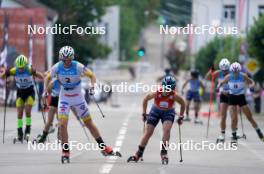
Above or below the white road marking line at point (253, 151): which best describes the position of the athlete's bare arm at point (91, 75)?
above

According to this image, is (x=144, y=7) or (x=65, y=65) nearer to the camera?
(x=65, y=65)

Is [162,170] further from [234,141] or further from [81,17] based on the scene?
[81,17]

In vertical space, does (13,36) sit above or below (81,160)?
above

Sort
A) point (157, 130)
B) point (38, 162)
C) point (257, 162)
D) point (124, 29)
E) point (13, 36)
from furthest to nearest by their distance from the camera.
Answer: point (124, 29), point (13, 36), point (157, 130), point (257, 162), point (38, 162)

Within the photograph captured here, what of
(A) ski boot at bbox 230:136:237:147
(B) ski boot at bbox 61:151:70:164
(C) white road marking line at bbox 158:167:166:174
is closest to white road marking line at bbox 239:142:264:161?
(A) ski boot at bbox 230:136:237:147

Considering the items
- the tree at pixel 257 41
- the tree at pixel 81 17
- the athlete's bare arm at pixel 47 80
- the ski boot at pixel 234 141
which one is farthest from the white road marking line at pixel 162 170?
the tree at pixel 81 17

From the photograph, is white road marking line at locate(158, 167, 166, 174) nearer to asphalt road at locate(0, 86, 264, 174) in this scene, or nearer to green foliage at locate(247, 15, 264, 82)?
asphalt road at locate(0, 86, 264, 174)

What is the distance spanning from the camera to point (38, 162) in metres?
15.8

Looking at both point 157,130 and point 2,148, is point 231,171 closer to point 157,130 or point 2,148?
point 2,148

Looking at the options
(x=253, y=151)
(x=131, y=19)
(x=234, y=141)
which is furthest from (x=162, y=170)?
(x=131, y=19)

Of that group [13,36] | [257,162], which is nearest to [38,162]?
[257,162]

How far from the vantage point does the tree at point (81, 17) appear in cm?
6875

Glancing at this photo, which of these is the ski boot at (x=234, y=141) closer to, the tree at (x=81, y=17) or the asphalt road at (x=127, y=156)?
the asphalt road at (x=127, y=156)

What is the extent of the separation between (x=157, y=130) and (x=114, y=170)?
12425 mm
